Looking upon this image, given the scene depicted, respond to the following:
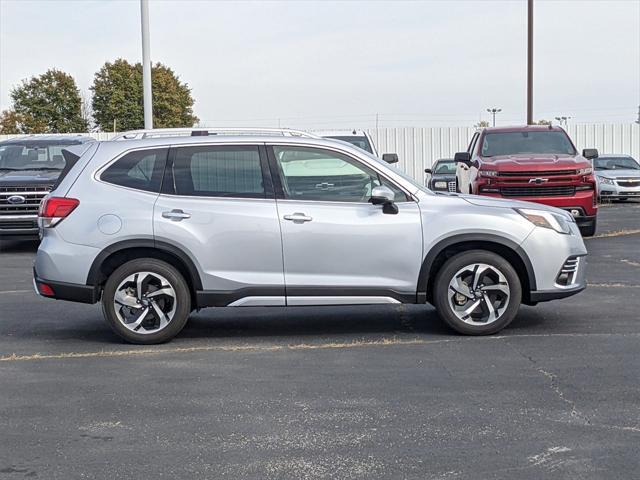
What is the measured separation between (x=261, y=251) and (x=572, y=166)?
8.71 metres

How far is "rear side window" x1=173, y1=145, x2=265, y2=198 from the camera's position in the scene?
7.91 m

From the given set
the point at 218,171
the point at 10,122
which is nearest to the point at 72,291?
the point at 218,171

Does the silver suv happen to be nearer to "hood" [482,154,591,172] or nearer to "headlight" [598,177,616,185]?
"hood" [482,154,591,172]

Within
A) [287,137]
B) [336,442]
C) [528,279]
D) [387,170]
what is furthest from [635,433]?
[287,137]

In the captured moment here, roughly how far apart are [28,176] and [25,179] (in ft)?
0.80

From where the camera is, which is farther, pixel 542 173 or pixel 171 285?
pixel 542 173

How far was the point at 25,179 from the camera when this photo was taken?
15.5 meters

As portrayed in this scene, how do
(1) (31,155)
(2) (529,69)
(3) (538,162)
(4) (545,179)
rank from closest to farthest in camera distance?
(4) (545,179)
(3) (538,162)
(1) (31,155)
(2) (529,69)

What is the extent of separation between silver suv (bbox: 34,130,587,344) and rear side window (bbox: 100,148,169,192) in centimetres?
1

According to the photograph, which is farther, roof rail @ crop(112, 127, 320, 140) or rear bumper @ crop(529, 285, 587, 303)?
roof rail @ crop(112, 127, 320, 140)

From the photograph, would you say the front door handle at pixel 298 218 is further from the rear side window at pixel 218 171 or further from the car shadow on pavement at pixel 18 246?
the car shadow on pavement at pixel 18 246

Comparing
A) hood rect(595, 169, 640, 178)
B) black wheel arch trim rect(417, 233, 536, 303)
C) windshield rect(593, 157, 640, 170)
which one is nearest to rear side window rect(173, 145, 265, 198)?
black wheel arch trim rect(417, 233, 536, 303)

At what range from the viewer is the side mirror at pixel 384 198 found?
7738 millimetres

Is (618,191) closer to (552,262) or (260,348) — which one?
(552,262)
